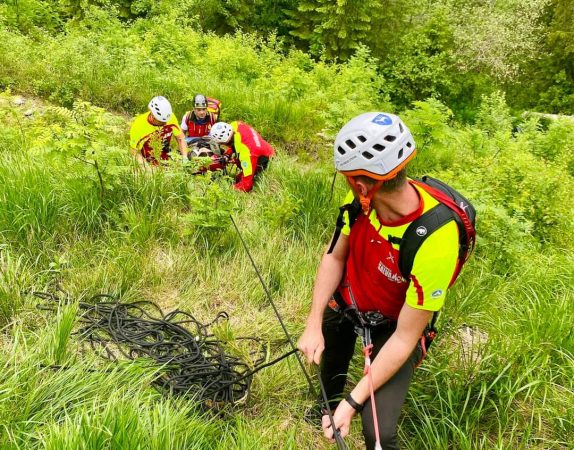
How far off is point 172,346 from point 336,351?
3.80 feet

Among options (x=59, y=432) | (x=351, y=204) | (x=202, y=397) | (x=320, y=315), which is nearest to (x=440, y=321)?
(x=320, y=315)

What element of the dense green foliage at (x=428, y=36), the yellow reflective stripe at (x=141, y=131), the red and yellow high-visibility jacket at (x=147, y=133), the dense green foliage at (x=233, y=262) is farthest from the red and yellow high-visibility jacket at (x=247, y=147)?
the dense green foliage at (x=428, y=36)

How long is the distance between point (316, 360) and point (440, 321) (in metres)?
1.11

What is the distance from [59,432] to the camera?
74.5 inches

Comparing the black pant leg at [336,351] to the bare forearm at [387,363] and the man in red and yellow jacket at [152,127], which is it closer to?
the bare forearm at [387,363]

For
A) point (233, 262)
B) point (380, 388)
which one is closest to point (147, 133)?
point (233, 262)

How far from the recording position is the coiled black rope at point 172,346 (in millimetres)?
2891

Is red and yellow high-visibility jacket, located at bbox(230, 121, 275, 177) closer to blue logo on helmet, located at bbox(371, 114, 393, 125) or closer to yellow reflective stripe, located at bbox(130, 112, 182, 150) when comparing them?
yellow reflective stripe, located at bbox(130, 112, 182, 150)

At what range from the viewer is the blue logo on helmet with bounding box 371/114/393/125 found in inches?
78.4

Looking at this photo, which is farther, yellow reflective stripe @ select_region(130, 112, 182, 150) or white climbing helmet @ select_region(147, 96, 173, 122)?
white climbing helmet @ select_region(147, 96, 173, 122)

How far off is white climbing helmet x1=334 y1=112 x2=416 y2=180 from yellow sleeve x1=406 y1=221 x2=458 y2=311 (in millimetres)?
326

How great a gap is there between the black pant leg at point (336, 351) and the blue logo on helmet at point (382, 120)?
1.13m

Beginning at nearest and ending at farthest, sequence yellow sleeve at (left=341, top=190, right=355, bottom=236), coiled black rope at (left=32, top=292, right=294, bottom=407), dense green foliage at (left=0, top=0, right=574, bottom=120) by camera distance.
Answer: yellow sleeve at (left=341, top=190, right=355, bottom=236)
coiled black rope at (left=32, top=292, right=294, bottom=407)
dense green foliage at (left=0, top=0, right=574, bottom=120)

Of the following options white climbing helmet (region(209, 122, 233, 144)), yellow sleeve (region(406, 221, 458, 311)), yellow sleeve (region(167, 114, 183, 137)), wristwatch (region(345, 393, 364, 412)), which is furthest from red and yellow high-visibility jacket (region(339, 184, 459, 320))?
yellow sleeve (region(167, 114, 183, 137))
